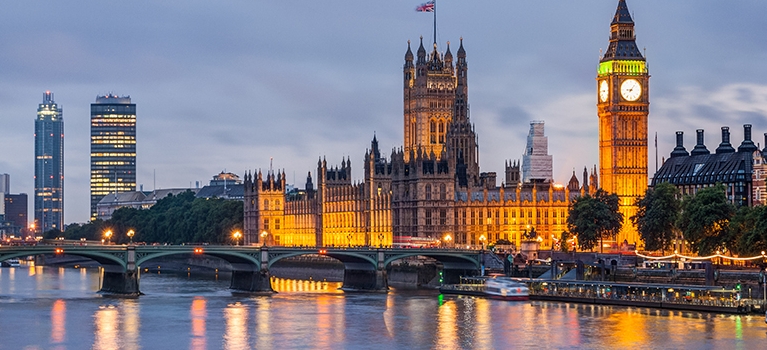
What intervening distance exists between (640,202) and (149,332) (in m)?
67.8

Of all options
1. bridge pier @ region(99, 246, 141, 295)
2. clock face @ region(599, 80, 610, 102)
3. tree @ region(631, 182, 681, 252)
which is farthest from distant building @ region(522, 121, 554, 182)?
bridge pier @ region(99, 246, 141, 295)

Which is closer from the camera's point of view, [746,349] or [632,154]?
[746,349]

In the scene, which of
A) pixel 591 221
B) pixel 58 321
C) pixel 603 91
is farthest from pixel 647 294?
pixel 603 91

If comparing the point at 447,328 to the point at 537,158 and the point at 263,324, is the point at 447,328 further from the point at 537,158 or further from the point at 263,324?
the point at 537,158

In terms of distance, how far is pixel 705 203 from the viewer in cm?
12262

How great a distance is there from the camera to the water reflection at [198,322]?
86.9m

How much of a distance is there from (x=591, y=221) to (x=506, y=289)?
30483 mm

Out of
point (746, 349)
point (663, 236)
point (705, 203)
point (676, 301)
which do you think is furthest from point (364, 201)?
point (746, 349)

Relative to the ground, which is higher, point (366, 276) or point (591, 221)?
point (591, 221)

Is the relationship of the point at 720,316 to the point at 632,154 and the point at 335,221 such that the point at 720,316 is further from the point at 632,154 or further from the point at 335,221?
the point at 335,221

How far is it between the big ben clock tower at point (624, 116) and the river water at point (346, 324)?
1813 inches

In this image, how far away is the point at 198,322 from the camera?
99.1m

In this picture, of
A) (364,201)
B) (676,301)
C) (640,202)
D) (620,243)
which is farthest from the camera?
(364,201)

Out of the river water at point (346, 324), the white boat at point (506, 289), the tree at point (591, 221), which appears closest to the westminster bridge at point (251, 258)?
the river water at point (346, 324)
